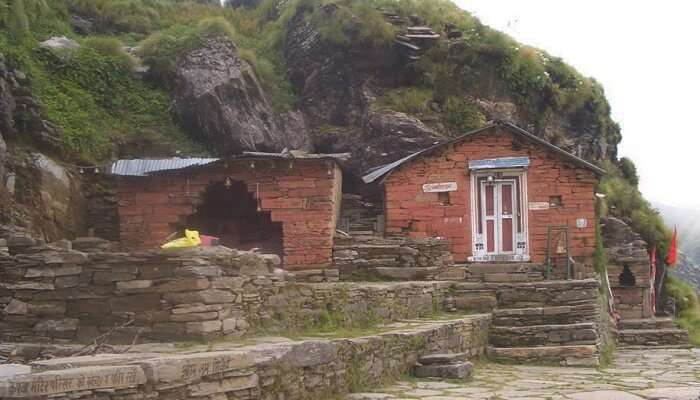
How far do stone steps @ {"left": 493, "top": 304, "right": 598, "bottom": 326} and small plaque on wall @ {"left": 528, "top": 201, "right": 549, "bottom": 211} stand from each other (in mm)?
4529

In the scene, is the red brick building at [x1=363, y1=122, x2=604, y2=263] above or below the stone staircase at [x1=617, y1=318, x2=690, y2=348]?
above

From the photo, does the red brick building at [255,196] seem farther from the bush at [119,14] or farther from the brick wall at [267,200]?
the bush at [119,14]

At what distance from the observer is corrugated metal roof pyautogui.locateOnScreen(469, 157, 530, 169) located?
16.0 meters

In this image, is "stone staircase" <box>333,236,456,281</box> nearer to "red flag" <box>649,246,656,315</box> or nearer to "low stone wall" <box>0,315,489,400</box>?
"low stone wall" <box>0,315,489,400</box>

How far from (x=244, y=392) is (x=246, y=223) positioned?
1135 cm

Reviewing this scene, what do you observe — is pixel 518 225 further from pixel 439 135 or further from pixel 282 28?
pixel 282 28

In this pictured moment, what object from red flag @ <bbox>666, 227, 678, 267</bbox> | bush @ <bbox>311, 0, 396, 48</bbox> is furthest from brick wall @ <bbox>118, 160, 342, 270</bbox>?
red flag @ <bbox>666, 227, 678, 267</bbox>

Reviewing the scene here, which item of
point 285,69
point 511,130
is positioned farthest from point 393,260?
point 285,69

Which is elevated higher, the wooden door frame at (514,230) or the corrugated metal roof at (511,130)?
the corrugated metal roof at (511,130)

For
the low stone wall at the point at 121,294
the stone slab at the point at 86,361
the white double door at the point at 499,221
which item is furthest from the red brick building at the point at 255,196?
the stone slab at the point at 86,361

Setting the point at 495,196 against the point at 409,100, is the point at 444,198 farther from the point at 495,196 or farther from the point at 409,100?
the point at 409,100

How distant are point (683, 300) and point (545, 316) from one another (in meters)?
13.4

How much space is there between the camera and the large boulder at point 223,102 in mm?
18406

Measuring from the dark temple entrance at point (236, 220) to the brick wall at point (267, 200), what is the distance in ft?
4.66
